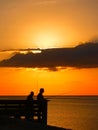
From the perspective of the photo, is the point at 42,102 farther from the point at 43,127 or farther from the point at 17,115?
the point at 43,127

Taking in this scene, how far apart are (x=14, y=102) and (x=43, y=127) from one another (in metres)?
6.71

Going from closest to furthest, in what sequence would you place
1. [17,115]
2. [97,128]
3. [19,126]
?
[19,126] → [17,115] → [97,128]

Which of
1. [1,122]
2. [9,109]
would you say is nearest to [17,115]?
[9,109]

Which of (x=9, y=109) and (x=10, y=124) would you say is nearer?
(x=10, y=124)

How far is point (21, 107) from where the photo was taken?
2131 cm

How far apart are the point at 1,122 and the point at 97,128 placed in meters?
52.9

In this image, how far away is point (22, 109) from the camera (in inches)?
834

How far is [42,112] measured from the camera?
71.8 ft

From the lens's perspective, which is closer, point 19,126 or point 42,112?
point 19,126

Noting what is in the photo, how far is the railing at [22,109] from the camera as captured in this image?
21000mm

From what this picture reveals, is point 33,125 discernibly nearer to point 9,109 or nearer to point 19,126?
point 19,126

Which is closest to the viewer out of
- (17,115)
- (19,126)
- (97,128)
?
(19,126)

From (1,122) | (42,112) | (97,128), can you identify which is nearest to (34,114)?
(42,112)

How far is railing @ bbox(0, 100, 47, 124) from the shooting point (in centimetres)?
2100
